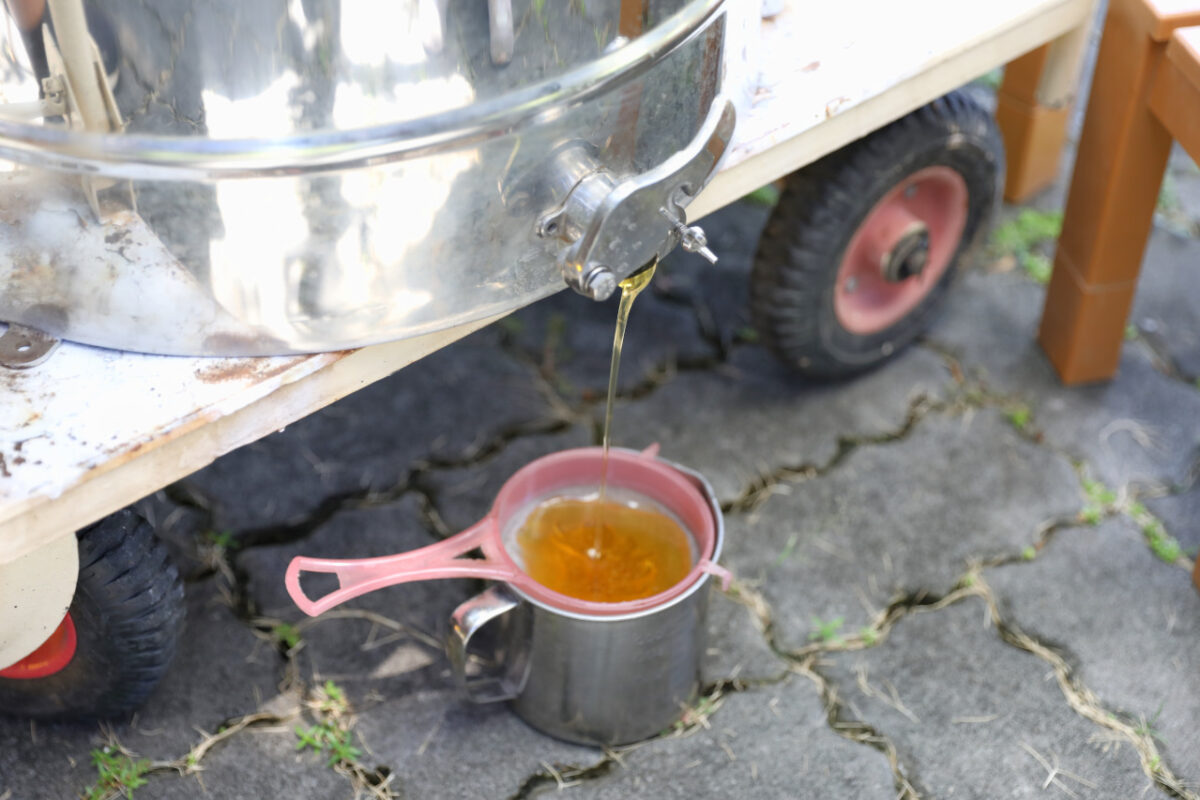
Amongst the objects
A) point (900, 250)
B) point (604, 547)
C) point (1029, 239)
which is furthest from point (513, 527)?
point (1029, 239)

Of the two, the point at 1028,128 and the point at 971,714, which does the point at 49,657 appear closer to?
the point at 971,714

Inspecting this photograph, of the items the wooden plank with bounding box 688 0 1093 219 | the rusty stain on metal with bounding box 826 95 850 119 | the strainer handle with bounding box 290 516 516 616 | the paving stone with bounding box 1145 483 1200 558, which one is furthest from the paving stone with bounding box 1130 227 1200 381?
the strainer handle with bounding box 290 516 516 616

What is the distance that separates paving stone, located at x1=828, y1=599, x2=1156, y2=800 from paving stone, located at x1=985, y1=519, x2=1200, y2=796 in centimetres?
5

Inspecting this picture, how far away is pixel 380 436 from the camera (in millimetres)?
1664

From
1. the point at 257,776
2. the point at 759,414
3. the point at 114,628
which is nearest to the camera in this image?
the point at 114,628

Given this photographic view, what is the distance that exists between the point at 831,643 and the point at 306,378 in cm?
73

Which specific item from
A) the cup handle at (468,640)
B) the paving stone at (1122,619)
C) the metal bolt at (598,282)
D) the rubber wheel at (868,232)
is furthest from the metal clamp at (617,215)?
the paving stone at (1122,619)

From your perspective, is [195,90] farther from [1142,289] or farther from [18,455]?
[1142,289]

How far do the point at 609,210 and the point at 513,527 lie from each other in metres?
0.47

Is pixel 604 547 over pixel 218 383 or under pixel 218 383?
under

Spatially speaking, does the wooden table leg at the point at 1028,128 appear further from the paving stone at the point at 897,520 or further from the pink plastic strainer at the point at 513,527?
the pink plastic strainer at the point at 513,527

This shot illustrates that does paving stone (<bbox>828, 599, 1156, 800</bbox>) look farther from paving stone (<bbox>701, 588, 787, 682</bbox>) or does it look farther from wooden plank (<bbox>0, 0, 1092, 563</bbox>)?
wooden plank (<bbox>0, 0, 1092, 563</bbox>)

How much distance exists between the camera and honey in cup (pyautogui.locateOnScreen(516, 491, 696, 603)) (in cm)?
130

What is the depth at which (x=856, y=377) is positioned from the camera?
178 centimetres
